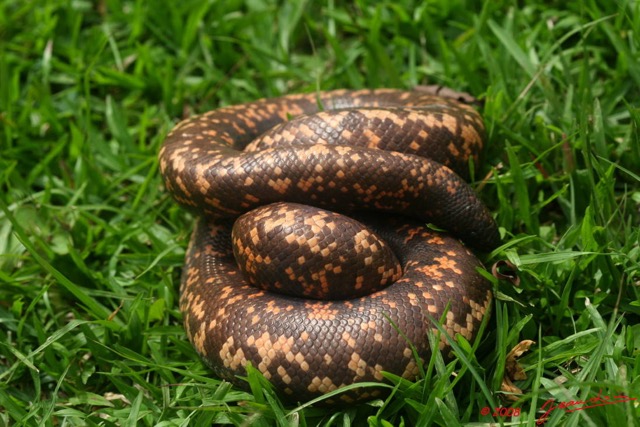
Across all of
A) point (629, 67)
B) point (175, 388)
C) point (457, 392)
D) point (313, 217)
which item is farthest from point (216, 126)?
point (629, 67)

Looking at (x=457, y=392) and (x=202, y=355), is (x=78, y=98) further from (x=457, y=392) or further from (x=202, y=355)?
(x=457, y=392)

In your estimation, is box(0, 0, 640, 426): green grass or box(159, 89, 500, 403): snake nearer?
box(159, 89, 500, 403): snake

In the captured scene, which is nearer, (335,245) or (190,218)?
(335,245)

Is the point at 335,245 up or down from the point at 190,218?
up
